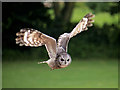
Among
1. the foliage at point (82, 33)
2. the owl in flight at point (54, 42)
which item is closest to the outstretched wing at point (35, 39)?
the owl in flight at point (54, 42)

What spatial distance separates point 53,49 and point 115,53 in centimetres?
560

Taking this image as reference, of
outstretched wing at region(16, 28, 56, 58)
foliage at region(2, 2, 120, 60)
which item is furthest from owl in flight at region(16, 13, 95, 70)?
foliage at region(2, 2, 120, 60)

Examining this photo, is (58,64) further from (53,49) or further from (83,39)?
(83,39)

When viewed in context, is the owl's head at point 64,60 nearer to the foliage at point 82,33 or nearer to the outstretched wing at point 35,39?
the outstretched wing at point 35,39

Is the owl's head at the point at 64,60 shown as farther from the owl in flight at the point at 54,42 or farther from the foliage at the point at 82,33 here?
the foliage at the point at 82,33

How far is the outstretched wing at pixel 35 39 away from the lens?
882 mm

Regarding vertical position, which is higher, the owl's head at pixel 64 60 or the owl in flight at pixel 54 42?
the owl in flight at pixel 54 42

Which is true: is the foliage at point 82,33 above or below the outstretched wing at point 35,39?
below

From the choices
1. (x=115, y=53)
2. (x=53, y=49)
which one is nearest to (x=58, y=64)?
(x=53, y=49)

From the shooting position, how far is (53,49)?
97cm

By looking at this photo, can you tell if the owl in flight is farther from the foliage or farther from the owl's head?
the foliage

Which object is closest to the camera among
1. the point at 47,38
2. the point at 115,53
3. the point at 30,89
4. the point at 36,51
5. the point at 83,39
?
the point at 47,38

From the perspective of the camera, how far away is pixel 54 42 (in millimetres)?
955

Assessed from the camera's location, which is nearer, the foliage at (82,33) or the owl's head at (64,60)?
the owl's head at (64,60)
